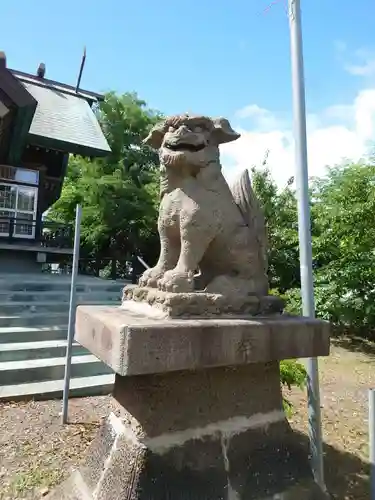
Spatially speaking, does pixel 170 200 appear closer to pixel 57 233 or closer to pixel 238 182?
pixel 238 182

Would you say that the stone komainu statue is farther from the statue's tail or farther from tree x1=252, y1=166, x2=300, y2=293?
tree x1=252, y1=166, x2=300, y2=293

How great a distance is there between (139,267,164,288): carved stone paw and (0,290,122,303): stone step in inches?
198

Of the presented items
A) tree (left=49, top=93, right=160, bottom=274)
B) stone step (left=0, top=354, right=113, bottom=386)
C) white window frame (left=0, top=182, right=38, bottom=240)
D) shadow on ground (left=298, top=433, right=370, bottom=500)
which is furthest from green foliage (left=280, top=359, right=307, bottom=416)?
tree (left=49, top=93, right=160, bottom=274)

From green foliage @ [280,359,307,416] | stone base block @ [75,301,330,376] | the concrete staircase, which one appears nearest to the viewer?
stone base block @ [75,301,330,376]

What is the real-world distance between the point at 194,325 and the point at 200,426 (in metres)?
0.59

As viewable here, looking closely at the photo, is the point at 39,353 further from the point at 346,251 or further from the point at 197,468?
the point at 346,251

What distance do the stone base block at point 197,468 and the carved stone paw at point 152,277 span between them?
2.43 feet

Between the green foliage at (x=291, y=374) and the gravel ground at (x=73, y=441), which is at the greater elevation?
the green foliage at (x=291, y=374)

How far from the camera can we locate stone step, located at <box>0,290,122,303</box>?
657 cm

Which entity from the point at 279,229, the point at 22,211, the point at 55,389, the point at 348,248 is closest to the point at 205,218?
the point at 55,389

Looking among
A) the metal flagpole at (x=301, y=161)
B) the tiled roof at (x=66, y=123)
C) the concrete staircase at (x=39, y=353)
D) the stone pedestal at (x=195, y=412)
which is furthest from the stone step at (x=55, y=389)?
the tiled roof at (x=66, y=123)

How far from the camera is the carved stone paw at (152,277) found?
2.16 meters

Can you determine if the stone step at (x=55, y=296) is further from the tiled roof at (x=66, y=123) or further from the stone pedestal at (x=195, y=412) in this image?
the stone pedestal at (x=195, y=412)

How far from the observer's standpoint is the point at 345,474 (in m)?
2.87
